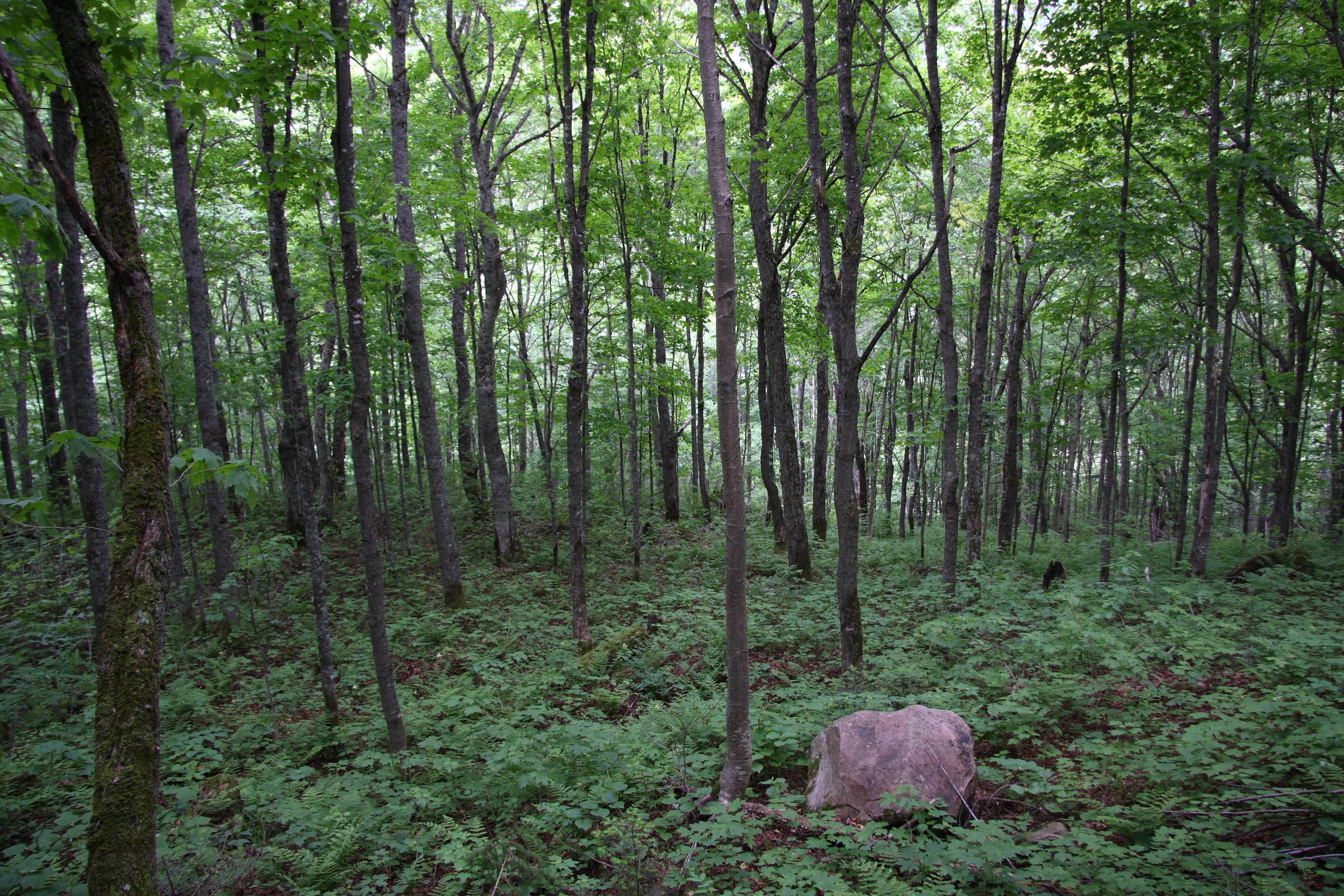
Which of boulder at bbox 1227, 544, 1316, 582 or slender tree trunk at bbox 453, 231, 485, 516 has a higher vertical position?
slender tree trunk at bbox 453, 231, 485, 516

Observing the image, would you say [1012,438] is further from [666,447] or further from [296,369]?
[296,369]

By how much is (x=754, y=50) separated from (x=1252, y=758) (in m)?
12.3

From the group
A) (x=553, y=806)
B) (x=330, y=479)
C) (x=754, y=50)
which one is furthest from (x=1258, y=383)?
(x=330, y=479)

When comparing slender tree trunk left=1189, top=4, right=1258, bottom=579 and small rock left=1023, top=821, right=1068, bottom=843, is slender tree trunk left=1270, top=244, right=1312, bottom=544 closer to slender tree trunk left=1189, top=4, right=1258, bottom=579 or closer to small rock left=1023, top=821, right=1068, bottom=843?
slender tree trunk left=1189, top=4, right=1258, bottom=579

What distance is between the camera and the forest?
3.43m

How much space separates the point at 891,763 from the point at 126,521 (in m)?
4.64

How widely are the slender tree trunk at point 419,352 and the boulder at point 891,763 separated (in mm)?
7963

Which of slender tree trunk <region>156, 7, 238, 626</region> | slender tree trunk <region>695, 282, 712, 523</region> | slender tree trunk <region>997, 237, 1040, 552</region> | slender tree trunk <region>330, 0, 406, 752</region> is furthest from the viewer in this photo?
slender tree trunk <region>695, 282, 712, 523</region>

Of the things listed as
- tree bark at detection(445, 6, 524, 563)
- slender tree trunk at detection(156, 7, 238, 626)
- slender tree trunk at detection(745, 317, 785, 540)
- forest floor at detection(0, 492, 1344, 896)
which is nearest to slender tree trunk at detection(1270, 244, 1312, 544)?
forest floor at detection(0, 492, 1344, 896)

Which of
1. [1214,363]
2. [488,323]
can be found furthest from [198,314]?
[1214,363]

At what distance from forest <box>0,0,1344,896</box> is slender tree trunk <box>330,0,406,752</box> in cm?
5

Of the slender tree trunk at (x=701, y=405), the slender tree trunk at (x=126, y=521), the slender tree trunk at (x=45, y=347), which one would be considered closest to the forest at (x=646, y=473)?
the slender tree trunk at (x=126, y=521)

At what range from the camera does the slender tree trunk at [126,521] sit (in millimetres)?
2145

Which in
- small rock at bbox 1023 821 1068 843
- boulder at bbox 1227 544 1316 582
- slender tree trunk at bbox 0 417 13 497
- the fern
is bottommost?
boulder at bbox 1227 544 1316 582
